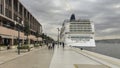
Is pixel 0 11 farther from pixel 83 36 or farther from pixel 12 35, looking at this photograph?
pixel 83 36

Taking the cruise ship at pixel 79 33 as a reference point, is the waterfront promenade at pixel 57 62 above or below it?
below

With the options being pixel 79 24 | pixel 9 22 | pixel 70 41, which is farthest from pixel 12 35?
pixel 79 24

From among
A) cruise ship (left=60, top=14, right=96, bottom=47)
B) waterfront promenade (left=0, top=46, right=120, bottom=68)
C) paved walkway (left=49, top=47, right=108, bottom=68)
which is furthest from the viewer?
cruise ship (left=60, top=14, right=96, bottom=47)

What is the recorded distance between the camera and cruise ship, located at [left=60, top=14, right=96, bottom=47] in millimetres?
103750

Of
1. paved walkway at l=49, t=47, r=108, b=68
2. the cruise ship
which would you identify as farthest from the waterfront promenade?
the cruise ship

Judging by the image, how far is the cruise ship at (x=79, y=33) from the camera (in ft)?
340

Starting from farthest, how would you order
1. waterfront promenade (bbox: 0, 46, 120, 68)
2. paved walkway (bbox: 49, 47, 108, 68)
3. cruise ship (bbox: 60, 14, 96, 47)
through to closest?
cruise ship (bbox: 60, 14, 96, 47) < waterfront promenade (bbox: 0, 46, 120, 68) < paved walkway (bbox: 49, 47, 108, 68)

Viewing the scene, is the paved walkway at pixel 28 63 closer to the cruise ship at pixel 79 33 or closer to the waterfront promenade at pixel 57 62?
the waterfront promenade at pixel 57 62

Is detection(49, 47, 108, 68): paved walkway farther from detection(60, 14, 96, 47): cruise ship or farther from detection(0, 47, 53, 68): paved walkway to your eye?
detection(60, 14, 96, 47): cruise ship

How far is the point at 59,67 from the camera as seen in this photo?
16422 millimetres

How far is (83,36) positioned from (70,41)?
667cm

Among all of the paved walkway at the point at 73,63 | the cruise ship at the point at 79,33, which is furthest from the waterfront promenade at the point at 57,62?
the cruise ship at the point at 79,33

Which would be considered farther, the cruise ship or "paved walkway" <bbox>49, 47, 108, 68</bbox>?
the cruise ship

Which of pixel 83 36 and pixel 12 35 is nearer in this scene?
pixel 12 35
